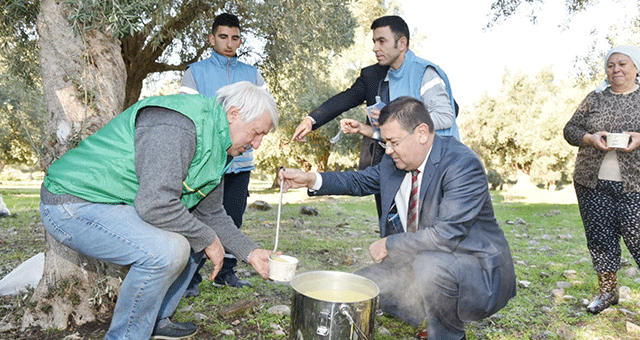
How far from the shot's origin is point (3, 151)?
2248 cm

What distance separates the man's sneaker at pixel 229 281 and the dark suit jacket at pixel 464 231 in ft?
5.64

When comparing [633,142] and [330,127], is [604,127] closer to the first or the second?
[633,142]

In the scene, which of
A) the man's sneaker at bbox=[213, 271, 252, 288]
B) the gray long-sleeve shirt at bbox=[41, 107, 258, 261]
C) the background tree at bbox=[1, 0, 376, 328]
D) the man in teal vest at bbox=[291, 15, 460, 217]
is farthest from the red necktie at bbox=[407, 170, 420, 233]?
the background tree at bbox=[1, 0, 376, 328]

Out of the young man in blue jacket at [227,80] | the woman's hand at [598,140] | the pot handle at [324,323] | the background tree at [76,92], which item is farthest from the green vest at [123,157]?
the woman's hand at [598,140]

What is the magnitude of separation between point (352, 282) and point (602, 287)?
260 centimetres

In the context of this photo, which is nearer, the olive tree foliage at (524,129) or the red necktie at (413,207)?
the red necktie at (413,207)

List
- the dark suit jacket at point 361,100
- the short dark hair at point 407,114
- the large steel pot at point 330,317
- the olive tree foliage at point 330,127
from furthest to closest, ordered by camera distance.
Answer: the olive tree foliage at point 330,127, the dark suit jacket at point 361,100, the short dark hair at point 407,114, the large steel pot at point 330,317

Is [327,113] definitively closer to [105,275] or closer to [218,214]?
[218,214]

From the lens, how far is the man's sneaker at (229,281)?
13.5ft

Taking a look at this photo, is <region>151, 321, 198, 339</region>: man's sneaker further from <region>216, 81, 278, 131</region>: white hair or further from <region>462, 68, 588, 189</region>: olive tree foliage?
<region>462, 68, 588, 189</region>: olive tree foliage

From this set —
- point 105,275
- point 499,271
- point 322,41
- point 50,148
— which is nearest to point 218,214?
point 105,275

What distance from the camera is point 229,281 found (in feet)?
13.7

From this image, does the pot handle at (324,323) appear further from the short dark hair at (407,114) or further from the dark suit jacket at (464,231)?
the short dark hair at (407,114)

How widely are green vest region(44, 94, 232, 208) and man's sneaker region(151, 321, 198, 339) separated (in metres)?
0.93
